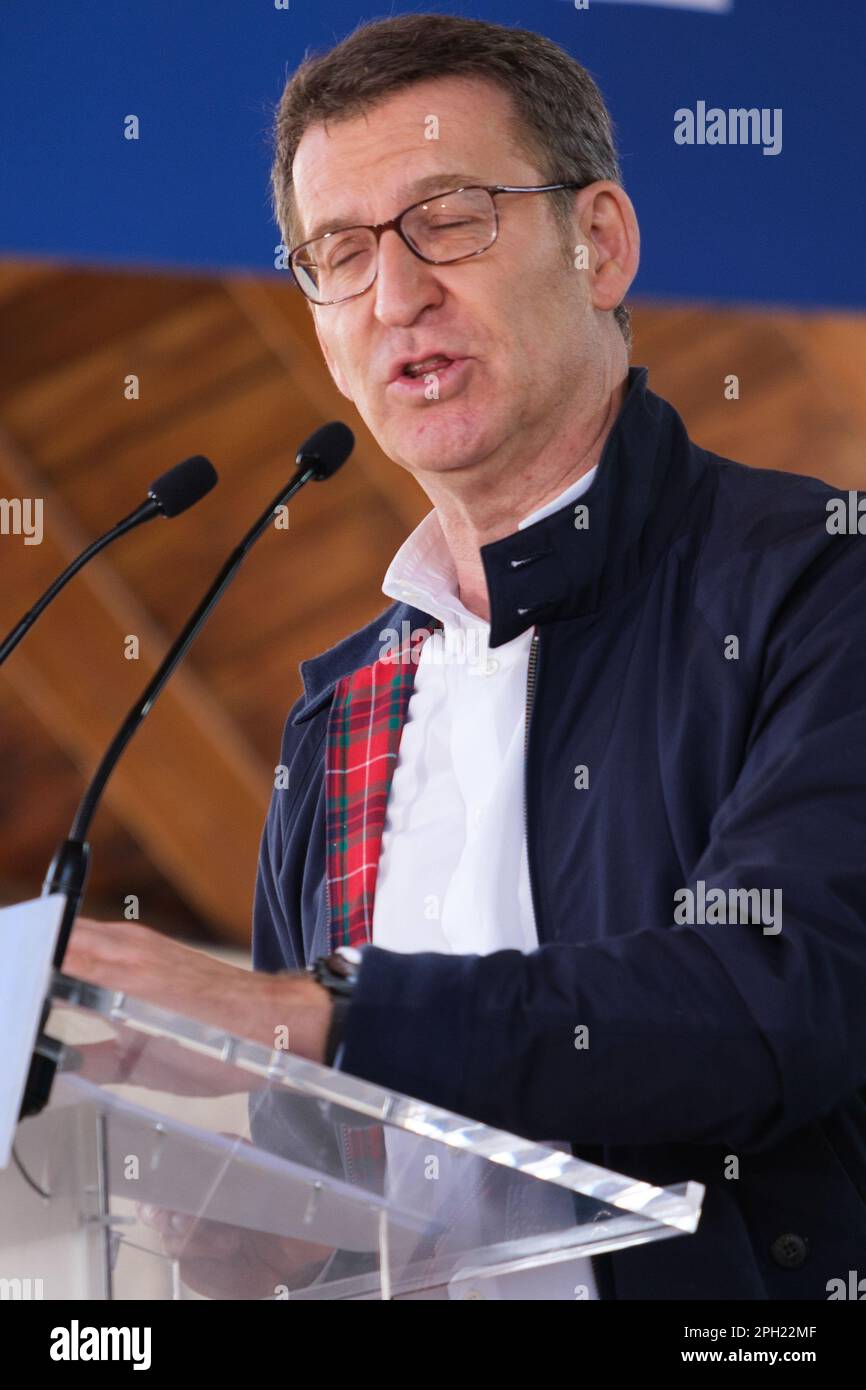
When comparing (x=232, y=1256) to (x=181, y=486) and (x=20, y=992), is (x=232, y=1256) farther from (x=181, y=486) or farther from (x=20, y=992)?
(x=181, y=486)

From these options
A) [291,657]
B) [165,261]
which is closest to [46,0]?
[165,261]

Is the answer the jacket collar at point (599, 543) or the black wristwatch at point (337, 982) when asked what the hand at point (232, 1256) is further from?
the jacket collar at point (599, 543)

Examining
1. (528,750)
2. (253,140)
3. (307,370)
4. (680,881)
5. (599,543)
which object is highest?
(307,370)

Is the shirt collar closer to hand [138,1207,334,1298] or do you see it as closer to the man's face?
the man's face

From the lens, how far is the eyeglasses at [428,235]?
1.82 meters

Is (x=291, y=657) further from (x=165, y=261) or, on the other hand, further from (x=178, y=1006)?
(x=178, y=1006)

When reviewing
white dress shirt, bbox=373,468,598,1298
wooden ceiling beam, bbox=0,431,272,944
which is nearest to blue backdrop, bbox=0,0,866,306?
white dress shirt, bbox=373,468,598,1298

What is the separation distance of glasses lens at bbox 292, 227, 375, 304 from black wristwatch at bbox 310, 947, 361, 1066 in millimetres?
860

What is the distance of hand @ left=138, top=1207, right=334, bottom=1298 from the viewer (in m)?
1.14

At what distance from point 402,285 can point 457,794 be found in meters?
0.53

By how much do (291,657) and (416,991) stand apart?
3.48 m

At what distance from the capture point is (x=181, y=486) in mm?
1646

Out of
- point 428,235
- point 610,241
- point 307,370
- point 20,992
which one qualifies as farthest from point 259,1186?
point 307,370

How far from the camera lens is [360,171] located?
6.10ft
